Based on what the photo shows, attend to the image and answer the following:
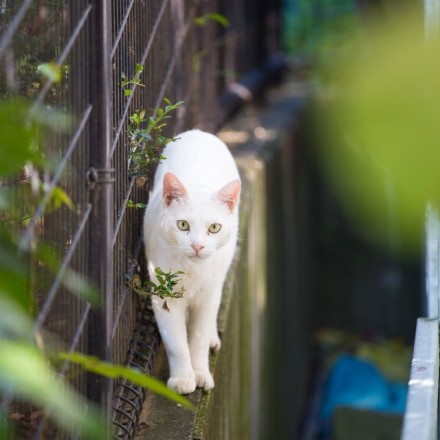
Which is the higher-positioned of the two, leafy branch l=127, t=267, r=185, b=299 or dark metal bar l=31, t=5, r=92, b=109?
dark metal bar l=31, t=5, r=92, b=109

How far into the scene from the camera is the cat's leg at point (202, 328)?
127 inches

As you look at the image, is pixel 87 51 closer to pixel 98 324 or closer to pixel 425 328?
pixel 98 324

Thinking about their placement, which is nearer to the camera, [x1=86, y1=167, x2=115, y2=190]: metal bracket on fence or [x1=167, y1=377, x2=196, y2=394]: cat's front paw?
[x1=86, y1=167, x2=115, y2=190]: metal bracket on fence

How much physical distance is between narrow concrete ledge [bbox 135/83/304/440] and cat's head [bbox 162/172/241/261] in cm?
52

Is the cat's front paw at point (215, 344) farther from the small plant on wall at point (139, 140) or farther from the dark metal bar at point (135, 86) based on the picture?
the dark metal bar at point (135, 86)

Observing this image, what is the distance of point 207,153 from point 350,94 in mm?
6774

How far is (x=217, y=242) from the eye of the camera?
122 inches

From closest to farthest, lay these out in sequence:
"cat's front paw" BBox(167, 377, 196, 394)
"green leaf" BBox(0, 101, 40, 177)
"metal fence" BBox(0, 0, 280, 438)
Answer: "green leaf" BBox(0, 101, 40, 177)
"metal fence" BBox(0, 0, 280, 438)
"cat's front paw" BBox(167, 377, 196, 394)

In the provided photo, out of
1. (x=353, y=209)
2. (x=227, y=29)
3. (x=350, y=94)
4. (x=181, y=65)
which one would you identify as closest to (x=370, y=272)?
(x=353, y=209)

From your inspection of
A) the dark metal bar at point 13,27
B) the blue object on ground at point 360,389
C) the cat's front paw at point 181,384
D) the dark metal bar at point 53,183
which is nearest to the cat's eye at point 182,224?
the cat's front paw at point 181,384

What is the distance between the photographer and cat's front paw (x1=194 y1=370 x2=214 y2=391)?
3.15m

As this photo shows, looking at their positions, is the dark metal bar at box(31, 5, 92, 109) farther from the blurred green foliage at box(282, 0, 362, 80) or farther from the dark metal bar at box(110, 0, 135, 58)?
the blurred green foliage at box(282, 0, 362, 80)

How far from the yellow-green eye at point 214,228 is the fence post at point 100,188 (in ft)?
2.64

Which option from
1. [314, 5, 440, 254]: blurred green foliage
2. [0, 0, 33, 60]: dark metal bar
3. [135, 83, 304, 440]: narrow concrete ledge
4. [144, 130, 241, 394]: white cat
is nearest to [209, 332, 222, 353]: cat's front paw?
[135, 83, 304, 440]: narrow concrete ledge
